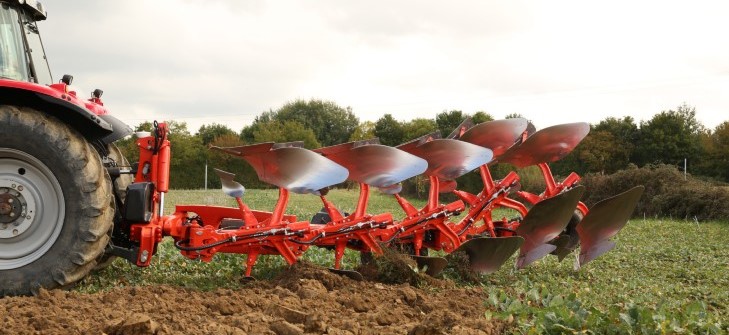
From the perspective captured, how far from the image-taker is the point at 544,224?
646cm

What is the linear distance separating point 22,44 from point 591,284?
216 inches

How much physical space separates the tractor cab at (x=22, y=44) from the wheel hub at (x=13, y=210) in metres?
1.14

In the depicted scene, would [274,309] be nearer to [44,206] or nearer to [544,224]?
[44,206]

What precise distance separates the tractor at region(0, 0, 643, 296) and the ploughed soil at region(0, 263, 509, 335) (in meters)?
0.31

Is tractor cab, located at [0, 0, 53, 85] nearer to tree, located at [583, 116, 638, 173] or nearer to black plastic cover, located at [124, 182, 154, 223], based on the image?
black plastic cover, located at [124, 182, 154, 223]

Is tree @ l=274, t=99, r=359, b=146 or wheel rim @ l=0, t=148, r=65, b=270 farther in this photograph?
tree @ l=274, t=99, r=359, b=146

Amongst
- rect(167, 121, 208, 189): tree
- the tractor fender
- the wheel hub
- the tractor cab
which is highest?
the tractor cab

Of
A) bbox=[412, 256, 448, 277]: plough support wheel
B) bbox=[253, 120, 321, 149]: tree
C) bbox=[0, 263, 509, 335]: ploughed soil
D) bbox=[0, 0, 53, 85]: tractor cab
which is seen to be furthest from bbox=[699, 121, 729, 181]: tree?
bbox=[0, 0, 53, 85]: tractor cab

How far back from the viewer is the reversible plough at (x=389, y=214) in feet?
17.7

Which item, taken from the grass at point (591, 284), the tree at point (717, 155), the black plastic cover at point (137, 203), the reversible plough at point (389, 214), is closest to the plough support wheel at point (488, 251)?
the reversible plough at point (389, 214)

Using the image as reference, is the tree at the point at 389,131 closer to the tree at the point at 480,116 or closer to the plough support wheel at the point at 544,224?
the tree at the point at 480,116

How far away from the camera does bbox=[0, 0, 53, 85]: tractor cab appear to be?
5699mm

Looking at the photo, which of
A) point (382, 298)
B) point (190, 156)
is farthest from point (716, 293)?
point (190, 156)

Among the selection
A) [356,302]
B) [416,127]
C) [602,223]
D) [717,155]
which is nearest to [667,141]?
[717,155]
